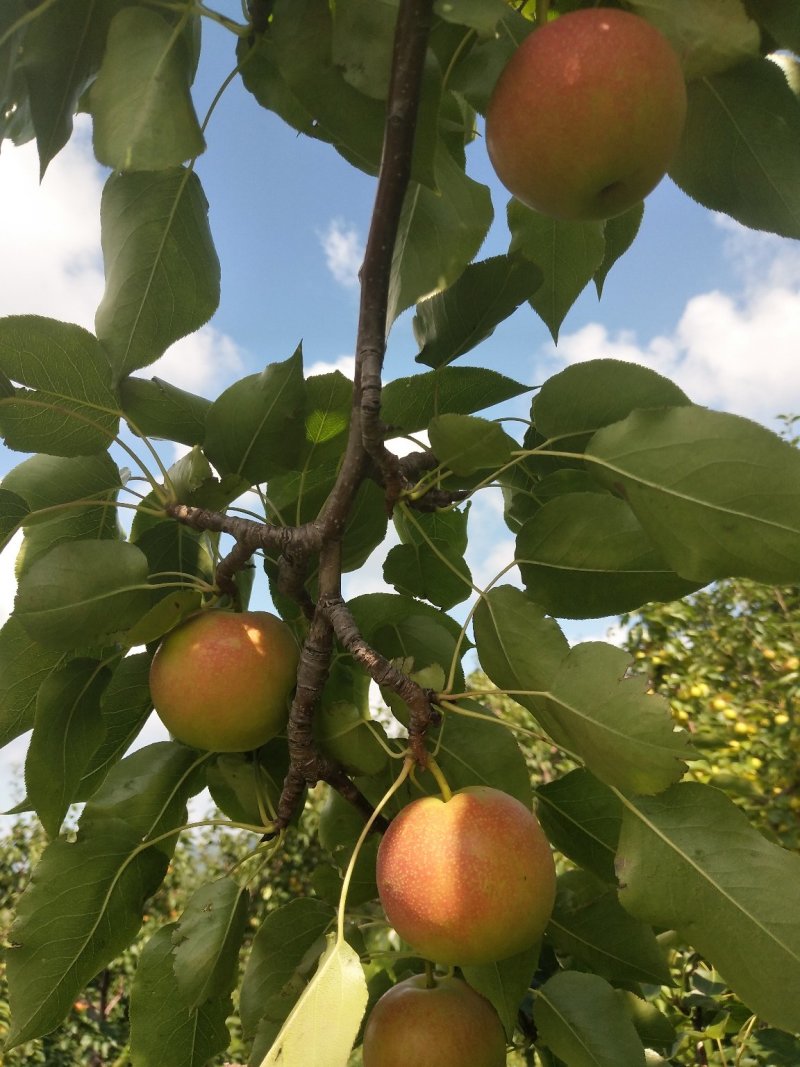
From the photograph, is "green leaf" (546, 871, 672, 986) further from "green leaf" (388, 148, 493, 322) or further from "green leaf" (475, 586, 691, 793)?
"green leaf" (388, 148, 493, 322)

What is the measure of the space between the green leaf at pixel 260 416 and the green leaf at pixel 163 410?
78 mm

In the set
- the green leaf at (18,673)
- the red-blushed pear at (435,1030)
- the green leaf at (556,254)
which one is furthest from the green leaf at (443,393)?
the red-blushed pear at (435,1030)

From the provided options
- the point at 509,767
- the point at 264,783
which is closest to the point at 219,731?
the point at 264,783

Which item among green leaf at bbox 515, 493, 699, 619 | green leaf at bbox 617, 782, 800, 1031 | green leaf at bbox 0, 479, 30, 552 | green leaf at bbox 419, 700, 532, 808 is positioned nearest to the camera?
green leaf at bbox 617, 782, 800, 1031

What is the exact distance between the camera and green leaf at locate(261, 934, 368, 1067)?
0.74 m

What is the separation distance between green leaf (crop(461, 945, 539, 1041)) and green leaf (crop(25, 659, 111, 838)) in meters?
0.57

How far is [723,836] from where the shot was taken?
2.88 ft

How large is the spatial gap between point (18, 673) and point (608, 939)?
2.82ft

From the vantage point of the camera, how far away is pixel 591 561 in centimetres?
96

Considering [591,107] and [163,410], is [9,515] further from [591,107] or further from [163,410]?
[591,107]

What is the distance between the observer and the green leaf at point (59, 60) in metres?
0.97

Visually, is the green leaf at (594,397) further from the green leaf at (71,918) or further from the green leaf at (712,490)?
the green leaf at (71,918)

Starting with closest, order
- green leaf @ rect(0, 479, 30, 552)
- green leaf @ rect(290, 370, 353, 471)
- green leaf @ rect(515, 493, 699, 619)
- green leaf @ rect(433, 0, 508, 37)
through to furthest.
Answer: green leaf @ rect(433, 0, 508, 37) → green leaf @ rect(515, 493, 699, 619) → green leaf @ rect(0, 479, 30, 552) → green leaf @ rect(290, 370, 353, 471)

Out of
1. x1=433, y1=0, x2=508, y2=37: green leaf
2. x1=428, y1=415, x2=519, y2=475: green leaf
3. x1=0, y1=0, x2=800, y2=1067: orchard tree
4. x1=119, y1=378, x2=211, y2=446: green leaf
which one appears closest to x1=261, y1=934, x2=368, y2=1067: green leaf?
x1=0, y1=0, x2=800, y2=1067: orchard tree
